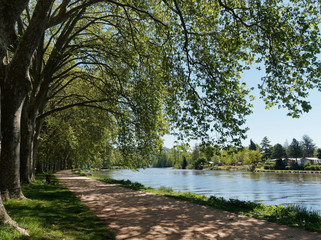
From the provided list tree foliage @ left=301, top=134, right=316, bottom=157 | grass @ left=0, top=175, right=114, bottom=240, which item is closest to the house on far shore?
tree foliage @ left=301, top=134, right=316, bottom=157

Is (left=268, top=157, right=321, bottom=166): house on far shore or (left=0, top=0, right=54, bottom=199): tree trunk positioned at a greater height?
(left=0, top=0, right=54, bottom=199): tree trunk

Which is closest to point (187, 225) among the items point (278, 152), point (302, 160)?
point (278, 152)

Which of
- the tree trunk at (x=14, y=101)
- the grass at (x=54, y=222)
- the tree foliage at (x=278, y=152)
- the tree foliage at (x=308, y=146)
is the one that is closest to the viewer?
the grass at (x=54, y=222)

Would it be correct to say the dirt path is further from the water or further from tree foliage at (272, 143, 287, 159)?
tree foliage at (272, 143, 287, 159)

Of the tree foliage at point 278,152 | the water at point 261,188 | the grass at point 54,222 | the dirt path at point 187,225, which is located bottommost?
the water at point 261,188

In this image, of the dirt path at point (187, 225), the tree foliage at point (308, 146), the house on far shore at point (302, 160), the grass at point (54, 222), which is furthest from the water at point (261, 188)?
the tree foliage at point (308, 146)

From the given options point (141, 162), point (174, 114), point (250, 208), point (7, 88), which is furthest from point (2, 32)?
point (141, 162)

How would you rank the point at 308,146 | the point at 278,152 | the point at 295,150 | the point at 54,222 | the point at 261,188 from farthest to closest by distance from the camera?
1. the point at 308,146
2. the point at 295,150
3. the point at 278,152
4. the point at 261,188
5. the point at 54,222

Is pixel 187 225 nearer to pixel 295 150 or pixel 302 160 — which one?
pixel 302 160

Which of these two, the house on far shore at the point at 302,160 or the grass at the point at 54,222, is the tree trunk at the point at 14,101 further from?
the house on far shore at the point at 302,160

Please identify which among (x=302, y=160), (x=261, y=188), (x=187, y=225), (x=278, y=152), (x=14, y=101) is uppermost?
(x=14, y=101)

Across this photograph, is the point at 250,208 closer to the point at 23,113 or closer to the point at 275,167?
the point at 23,113

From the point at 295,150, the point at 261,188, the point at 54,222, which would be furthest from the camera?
the point at 295,150

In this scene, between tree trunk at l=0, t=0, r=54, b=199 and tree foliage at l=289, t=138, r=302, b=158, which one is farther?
tree foliage at l=289, t=138, r=302, b=158
